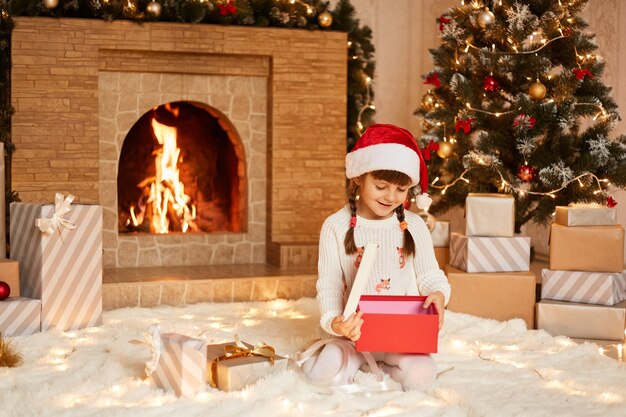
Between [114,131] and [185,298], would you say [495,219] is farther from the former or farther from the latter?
[114,131]

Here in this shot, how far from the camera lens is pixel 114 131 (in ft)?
14.3

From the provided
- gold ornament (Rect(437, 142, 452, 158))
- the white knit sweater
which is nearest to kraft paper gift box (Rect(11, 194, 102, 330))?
the white knit sweater

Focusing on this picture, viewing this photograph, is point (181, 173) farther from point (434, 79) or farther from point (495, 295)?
point (495, 295)

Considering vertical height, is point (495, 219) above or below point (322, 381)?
above

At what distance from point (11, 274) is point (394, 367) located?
161 cm

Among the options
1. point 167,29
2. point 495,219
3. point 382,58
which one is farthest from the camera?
point 382,58

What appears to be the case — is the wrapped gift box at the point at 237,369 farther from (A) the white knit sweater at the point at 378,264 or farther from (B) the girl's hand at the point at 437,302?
(B) the girl's hand at the point at 437,302

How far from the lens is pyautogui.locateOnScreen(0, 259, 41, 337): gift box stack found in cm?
305

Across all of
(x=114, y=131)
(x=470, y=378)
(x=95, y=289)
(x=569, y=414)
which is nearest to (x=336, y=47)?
(x=114, y=131)

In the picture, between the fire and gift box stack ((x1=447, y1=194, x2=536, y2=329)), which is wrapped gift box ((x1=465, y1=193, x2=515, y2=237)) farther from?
the fire

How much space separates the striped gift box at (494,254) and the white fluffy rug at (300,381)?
266 mm

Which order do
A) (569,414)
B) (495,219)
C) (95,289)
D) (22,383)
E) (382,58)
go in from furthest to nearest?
(382,58) < (495,219) < (95,289) < (22,383) < (569,414)

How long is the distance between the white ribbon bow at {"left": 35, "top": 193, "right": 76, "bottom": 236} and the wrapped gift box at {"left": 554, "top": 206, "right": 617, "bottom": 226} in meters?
2.05

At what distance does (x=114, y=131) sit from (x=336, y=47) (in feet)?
4.32
